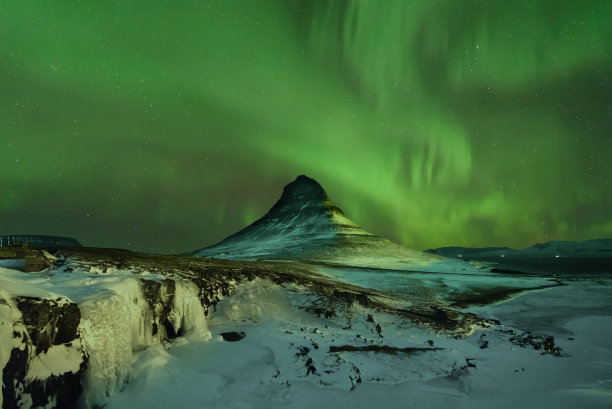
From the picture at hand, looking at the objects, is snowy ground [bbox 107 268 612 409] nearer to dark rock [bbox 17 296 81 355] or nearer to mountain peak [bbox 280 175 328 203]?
dark rock [bbox 17 296 81 355]

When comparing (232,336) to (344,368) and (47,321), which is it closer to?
(344,368)

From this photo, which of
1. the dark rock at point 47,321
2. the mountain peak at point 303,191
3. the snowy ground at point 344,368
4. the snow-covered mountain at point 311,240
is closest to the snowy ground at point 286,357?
the snowy ground at point 344,368

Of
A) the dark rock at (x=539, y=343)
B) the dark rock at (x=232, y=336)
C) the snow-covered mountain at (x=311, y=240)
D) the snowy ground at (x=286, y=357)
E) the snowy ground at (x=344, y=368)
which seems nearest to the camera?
the snowy ground at (x=286, y=357)

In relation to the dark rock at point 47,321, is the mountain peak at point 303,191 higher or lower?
higher

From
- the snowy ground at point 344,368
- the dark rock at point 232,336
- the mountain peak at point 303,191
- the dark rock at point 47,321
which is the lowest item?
the snowy ground at point 344,368

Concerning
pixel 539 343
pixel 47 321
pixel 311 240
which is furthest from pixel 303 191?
pixel 47 321

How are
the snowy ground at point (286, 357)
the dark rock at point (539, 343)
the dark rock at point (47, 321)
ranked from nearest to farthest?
the dark rock at point (47, 321)
the snowy ground at point (286, 357)
the dark rock at point (539, 343)

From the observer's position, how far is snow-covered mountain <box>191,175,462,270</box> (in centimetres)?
7294

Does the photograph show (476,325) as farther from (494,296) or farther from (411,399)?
(494,296)

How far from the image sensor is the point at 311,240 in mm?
94375

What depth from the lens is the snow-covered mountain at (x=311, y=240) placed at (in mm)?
72938

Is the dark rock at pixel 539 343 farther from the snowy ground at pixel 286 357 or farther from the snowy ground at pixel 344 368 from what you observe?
the snowy ground at pixel 344 368

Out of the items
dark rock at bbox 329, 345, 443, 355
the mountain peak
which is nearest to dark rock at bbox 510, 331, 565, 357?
dark rock at bbox 329, 345, 443, 355

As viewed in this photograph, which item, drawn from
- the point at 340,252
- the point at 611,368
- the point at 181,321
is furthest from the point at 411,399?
the point at 340,252
